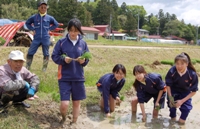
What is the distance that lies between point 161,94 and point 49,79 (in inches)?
101

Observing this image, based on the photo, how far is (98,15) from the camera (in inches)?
2923

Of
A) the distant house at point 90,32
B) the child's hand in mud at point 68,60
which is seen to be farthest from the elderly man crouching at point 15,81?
the distant house at point 90,32

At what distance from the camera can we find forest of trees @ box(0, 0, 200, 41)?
43.3 m

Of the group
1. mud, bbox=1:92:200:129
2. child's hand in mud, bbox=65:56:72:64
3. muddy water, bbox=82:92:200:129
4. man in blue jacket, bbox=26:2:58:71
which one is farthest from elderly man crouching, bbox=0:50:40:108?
man in blue jacket, bbox=26:2:58:71

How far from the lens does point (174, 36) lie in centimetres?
8588

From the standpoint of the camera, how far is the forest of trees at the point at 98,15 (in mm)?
43281

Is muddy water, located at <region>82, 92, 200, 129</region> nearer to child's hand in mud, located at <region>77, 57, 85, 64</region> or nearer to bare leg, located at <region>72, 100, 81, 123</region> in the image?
bare leg, located at <region>72, 100, 81, 123</region>

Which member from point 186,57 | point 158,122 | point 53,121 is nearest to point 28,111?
point 53,121

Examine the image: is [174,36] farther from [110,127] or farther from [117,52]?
[110,127]

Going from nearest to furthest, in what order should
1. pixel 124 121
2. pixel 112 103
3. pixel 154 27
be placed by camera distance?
pixel 124 121, pixel 112 103, pixel 154 27

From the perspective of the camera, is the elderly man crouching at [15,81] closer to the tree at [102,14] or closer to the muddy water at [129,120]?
the muddy water at [129,120]

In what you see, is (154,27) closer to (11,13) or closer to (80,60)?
(11,13)

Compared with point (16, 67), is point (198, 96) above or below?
below

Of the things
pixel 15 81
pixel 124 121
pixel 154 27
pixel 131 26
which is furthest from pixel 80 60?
pixel 154 27
